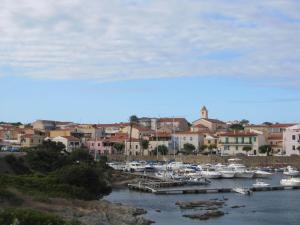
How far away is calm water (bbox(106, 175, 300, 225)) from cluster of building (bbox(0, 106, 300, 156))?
45.6 metres

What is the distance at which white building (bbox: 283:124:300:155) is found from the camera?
105 meters

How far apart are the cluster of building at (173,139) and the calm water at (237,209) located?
45.6m

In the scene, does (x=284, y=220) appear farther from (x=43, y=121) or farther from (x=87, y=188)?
(x=43, y=121)

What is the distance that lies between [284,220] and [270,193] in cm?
2042

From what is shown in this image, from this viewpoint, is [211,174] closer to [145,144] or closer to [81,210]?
[145,144]

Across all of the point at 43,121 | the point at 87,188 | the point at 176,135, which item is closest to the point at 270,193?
the point at 87,188

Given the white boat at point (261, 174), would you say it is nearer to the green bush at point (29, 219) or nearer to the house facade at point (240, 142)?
the house facade at point (240, 142)

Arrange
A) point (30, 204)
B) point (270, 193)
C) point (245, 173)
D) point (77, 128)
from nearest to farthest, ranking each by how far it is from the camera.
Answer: point (30, 204) < point (270, 193) < point (245, 173) < point (77, 128)

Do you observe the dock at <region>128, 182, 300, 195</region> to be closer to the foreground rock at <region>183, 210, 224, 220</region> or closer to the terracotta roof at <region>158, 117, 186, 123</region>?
the foreground rock at <region>183, 210, 224, 220</region>

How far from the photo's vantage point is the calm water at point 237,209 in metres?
42.8

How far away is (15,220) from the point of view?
20.9m

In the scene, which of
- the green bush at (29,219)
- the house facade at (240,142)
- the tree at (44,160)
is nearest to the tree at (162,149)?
the house facade at (240,142)

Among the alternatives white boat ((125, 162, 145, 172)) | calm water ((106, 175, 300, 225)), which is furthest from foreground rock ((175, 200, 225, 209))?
white boat ((125, 162, 145, 172))

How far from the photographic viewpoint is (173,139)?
12056 centimetres
